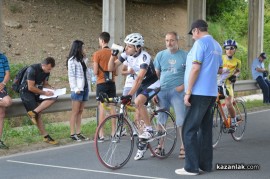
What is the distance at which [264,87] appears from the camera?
1917 centimetres

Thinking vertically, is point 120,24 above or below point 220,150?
above

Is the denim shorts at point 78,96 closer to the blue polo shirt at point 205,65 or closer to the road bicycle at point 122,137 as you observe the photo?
the road bicycle at point 122,137

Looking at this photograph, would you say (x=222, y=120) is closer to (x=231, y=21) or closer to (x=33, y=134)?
(x=33, y=134)

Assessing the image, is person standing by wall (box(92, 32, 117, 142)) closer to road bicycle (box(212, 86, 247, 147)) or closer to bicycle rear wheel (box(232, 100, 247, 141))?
road bicycle (box(212, 86, 247, 147))

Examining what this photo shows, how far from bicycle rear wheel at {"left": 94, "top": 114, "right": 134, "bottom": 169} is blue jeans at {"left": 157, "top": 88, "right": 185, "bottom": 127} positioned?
0.92 meters

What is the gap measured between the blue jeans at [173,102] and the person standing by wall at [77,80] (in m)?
2.22

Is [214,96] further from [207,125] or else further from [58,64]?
[58,64]

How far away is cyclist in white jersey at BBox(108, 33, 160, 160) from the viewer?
8.42 m

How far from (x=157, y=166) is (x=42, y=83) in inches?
129

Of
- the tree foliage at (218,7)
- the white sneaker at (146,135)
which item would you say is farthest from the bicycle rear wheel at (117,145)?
the tree foliage at (218,7)

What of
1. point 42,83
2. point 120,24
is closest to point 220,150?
point 42,83

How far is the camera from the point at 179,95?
9.16 metres

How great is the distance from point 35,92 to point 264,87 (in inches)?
431

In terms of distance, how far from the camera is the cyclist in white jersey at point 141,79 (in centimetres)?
842
